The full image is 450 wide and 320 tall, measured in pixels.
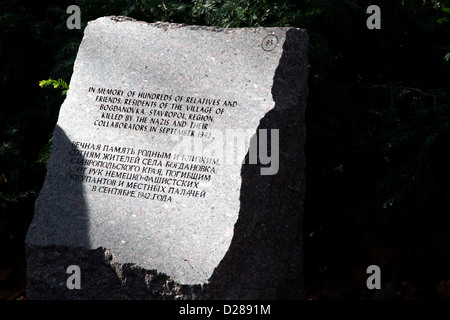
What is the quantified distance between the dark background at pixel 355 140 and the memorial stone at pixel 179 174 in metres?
0.48

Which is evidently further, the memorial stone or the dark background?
the dark background

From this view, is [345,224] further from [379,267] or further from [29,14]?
[29,14]

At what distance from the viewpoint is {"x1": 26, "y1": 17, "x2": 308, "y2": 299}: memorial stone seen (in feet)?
9.13

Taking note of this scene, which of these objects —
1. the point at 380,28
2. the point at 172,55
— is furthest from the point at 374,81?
the point at 172,55

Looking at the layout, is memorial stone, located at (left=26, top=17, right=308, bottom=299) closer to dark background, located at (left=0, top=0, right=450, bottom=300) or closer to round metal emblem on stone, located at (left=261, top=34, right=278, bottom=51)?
round metal emblem on stone, located at (left=261, top=34, right=278, bottom=51)

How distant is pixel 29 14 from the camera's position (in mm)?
4348

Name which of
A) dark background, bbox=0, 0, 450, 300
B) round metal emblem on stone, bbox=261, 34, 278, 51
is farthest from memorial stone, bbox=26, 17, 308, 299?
dark background, bbox=0, 0, 450, 300

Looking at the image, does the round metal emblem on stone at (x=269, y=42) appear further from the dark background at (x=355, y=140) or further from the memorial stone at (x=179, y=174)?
the dark background at (x=355, y=140)

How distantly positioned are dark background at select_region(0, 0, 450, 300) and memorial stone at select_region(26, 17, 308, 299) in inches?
18.8

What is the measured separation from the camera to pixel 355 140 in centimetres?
358

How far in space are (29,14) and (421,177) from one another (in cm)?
305

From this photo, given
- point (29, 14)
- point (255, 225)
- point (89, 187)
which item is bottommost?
point (255, 225)

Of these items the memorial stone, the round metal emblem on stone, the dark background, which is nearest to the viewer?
the memorial stone

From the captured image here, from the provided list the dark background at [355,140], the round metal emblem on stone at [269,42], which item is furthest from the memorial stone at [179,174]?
the dark background at [355,140]
